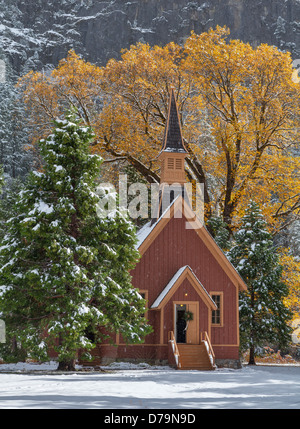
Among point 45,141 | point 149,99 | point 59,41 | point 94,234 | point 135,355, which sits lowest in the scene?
point 135,355

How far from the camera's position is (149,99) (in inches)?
1187

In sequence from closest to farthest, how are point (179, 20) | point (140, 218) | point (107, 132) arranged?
point (107, 132) → point (140, 218) → point (179, 20)

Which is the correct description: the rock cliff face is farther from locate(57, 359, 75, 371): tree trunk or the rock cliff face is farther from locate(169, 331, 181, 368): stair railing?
locate(57, 359, 75, 371): tree trunk

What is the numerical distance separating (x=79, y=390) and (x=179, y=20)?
5233 inches

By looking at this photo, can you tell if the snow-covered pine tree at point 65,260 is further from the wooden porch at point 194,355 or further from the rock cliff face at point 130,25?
the rock cliff face at point 130,25

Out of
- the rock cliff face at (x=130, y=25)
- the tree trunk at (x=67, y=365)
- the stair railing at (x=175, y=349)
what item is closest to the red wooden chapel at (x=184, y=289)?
the stair railing at (x=175, y=349)

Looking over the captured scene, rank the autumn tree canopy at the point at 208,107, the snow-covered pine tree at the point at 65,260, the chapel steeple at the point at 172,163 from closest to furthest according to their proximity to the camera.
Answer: the snow-covered pine tree at the point at 65,260 → the chapel steeple at the point at 172,163 → the autumn tree canopy at the point at 208,107

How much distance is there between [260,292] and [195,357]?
245 inches

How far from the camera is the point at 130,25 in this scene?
433 feet

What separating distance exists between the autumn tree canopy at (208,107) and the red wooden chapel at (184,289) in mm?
5362

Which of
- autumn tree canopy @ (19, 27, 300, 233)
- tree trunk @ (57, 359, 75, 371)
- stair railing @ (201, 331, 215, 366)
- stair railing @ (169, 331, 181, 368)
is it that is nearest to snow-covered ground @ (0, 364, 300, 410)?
tree trunk @ (57, 359, 75, 371)

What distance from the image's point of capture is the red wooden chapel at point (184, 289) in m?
22.7

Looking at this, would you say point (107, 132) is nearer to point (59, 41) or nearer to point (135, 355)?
point (135, 355)
